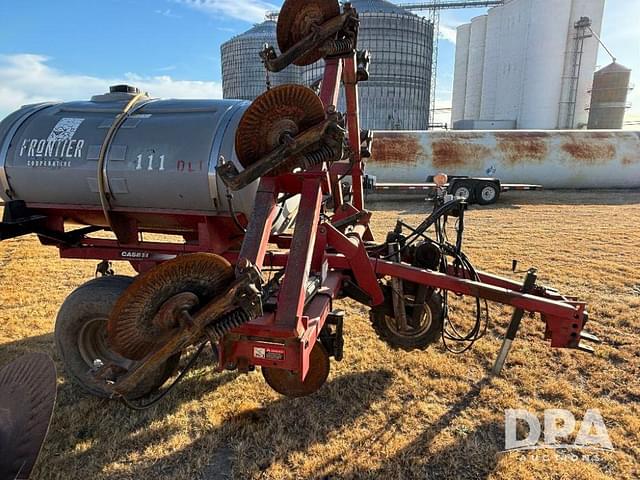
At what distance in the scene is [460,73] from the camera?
3572 centimetres

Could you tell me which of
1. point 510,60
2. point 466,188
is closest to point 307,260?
point 466,188

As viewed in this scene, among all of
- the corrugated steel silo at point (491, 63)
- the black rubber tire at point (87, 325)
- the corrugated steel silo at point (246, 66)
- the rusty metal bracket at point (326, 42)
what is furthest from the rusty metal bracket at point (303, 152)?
the corrugated steel silo at point (491, 63)

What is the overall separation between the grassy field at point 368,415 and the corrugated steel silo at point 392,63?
843 inches

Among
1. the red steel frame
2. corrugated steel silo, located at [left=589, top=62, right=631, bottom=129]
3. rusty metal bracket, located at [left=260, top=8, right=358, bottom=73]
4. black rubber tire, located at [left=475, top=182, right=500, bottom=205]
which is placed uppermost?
corrugated steel silo, located at [left=589, top=62, right=631, bottom=129]

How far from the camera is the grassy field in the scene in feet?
8.75

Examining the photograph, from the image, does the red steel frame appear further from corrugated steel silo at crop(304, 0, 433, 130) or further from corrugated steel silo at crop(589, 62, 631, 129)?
corrugated steel silo at crop(589, 62, 631, 129)

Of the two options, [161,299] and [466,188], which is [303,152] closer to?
[161,299]

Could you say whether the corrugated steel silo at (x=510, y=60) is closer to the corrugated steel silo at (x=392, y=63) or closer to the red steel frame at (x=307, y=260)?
the corrugated steel silo at (x=392, y=63)

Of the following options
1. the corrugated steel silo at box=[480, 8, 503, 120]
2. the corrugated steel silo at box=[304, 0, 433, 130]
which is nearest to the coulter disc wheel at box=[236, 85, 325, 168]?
the corrugated steel silo at box=[304, 0, 433, 130]

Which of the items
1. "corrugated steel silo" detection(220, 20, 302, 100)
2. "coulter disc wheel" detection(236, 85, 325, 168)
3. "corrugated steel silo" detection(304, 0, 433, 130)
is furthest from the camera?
"corrugated steel silo" detection(220, 20, 302, 100)

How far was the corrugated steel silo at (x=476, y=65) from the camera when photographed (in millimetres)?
32219

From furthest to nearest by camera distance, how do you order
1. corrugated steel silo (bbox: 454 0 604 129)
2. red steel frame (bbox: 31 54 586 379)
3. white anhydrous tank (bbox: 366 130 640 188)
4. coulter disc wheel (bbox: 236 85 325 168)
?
corrugated steel silo (bbox: 454 0 604 129), white anhydrous tank (bbox: 366 130 640 188), red steel frame (bbox: 31 54 586 379), coulter disc wheel (bbox: 236 85 325 168)

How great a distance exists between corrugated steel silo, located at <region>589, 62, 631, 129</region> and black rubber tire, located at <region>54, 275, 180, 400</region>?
30720 millimetres

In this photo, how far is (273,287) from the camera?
9.98 ft
